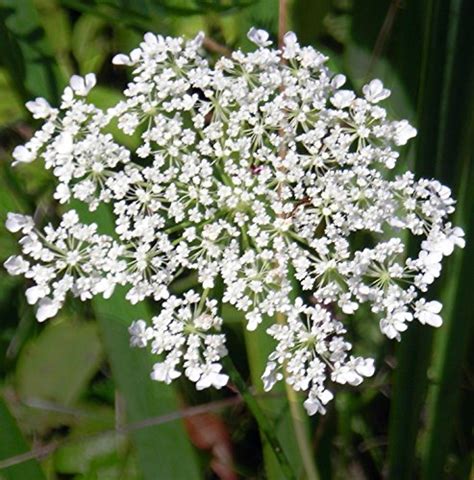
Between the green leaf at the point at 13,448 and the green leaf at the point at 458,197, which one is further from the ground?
the green leaf at the point at 458,197

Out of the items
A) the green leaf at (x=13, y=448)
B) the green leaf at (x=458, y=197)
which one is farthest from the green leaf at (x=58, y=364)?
the green leaf at (x=458, y=197)

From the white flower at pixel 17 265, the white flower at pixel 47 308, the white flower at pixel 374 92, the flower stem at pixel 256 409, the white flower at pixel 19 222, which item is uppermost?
the white flower at pixel 374 92

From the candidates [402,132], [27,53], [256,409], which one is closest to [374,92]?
[402,132]

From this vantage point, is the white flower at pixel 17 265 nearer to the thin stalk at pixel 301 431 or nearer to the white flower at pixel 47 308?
the white flower at pixel 47 308

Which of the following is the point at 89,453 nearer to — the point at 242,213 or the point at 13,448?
the point at 13,448

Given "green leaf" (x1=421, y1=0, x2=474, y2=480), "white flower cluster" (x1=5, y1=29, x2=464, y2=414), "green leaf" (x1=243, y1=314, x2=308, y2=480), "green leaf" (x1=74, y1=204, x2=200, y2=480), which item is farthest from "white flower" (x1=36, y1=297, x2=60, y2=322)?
"green leaf" (x1=421, y1=0, x2=474, y2=480)

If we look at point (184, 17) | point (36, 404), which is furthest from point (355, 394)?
point (184, 17)
